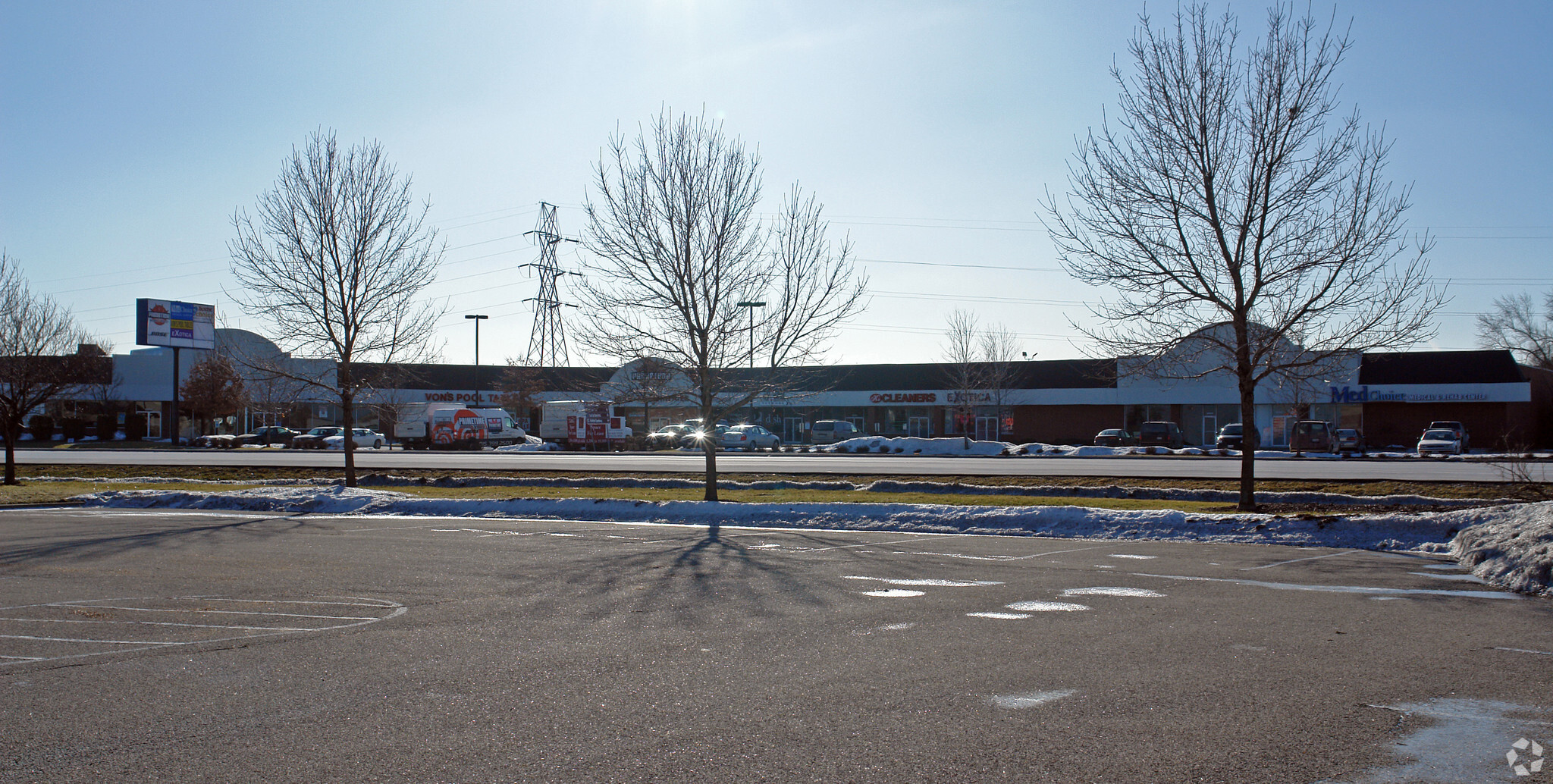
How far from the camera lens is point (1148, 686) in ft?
20.6

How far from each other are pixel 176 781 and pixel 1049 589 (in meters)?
7.81

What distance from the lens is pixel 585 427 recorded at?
57188mm

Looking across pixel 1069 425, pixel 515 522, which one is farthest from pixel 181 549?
pixel 1069 425

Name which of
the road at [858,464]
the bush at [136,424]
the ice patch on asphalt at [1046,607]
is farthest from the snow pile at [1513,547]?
the bush at [136,424]

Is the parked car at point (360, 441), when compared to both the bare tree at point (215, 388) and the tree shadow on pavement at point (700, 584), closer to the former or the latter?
the bare tree at point (215, 388)

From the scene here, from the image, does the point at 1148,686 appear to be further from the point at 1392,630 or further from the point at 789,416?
the point at 789,416

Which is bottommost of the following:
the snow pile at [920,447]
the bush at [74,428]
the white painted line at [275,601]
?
the white painted line at [275,601]

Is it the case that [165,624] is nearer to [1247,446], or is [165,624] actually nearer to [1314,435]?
[1247,446]

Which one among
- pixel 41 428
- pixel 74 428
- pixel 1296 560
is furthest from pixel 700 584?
pixel 41 428

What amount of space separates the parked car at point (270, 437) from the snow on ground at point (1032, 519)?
37389 millimetres

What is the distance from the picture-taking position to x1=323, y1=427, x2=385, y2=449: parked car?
5466 cm

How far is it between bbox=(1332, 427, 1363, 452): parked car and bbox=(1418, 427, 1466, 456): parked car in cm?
280

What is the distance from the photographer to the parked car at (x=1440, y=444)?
4175 cm

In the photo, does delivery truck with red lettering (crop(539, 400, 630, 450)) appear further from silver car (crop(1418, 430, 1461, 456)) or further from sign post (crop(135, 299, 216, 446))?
silver car (crop(1418, 430, 1461, 456))
